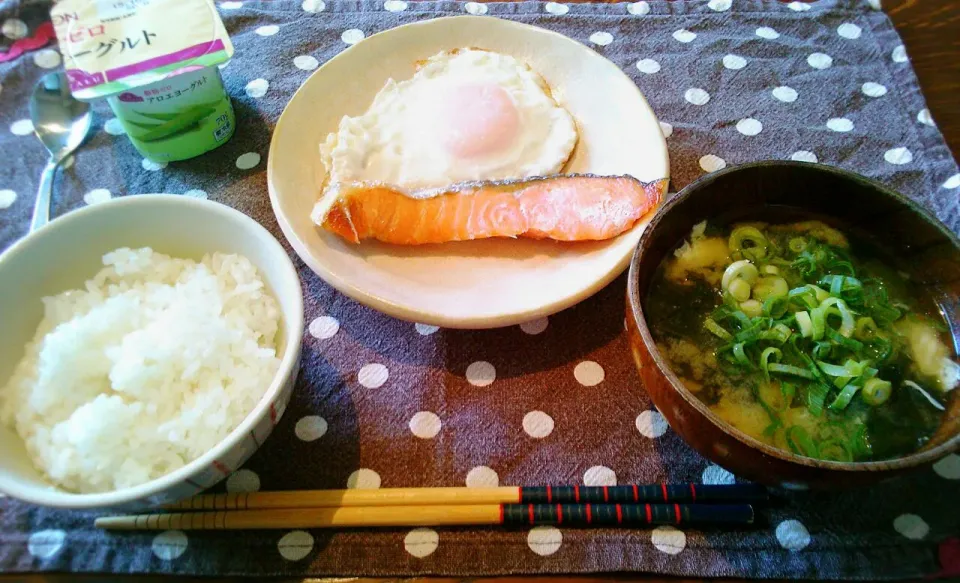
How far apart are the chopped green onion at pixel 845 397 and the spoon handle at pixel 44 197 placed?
172cm

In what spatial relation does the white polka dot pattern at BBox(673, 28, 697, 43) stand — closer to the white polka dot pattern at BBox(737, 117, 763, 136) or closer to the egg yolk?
the white polka dot pattern at BBox(737, 117, 763, 136)

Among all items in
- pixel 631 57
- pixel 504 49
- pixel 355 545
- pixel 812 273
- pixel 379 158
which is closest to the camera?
pixel 355 545

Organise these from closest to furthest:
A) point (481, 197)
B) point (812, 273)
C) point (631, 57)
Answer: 1. point (812, 273)
2. point (481, 197)
3. point (631, 57)

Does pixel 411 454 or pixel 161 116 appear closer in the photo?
pixel 411 454

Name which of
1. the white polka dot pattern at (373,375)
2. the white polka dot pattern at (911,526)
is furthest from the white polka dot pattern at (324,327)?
the white polka dot pattern at (911,526)

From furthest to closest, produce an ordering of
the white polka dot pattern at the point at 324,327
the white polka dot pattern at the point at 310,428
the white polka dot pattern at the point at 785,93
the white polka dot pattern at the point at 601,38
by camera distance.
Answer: the white polka dot pattern at the point at 601,38, the white polka dot pattern at the point at 785,93, the white polka dot pattern at the point at 324,327, the white polka dot pattern at the point at 310,428

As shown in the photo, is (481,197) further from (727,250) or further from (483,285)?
(727,250)

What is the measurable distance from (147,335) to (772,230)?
1.20 m

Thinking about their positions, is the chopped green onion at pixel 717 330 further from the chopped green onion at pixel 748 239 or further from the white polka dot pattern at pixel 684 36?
the white polka dot pattern at pixel 684 36

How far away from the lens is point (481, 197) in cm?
145

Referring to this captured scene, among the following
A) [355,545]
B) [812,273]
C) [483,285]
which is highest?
[812,273]

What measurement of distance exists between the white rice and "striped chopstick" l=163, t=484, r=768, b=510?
0.44 ft

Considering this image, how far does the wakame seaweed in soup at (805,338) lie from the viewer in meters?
1.06

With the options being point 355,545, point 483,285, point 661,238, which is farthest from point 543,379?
point 355,545
